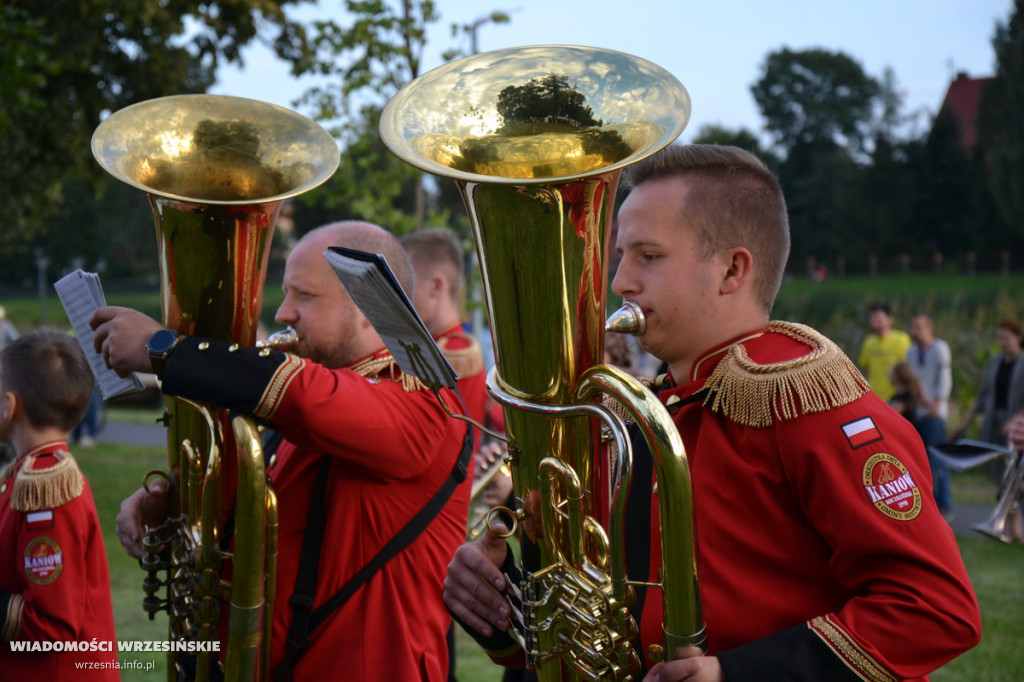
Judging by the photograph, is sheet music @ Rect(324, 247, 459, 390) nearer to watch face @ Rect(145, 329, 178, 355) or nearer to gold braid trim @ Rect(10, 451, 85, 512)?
watch face @ Rect(145, 329, 178, 355)

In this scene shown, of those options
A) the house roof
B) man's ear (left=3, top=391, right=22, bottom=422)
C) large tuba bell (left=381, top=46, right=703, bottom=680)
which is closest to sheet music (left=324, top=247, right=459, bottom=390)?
large tuba bell (left=381, top=46, right=703, bottom=680)

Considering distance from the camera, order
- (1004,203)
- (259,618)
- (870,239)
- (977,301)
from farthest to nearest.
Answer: (870,239) → (1004,203) → (977,301) → (259,618)

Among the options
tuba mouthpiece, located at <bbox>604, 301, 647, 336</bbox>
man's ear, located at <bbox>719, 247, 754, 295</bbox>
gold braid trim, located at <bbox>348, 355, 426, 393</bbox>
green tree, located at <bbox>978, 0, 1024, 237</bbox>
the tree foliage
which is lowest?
green tree, located at <bbox>978, 0, 1024, 237</bbox>

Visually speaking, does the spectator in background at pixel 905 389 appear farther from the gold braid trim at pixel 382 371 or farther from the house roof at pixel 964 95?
the house roof at pixel 964 95

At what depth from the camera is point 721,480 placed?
5.58 feet

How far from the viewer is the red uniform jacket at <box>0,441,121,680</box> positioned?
266 centimetres

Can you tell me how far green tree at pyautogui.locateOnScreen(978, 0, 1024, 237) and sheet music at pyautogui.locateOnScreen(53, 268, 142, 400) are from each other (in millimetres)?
24907

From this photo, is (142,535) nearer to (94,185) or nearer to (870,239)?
(94,185)

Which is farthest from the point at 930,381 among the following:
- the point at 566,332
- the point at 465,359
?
the point at 566,332

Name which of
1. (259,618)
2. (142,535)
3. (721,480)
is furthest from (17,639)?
(721,480)

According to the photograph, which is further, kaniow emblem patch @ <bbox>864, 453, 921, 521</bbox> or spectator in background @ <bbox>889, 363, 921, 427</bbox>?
spectator in background @ <bbox>889, 363, 921, 427</bbox>

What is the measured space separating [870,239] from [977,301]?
19549mm

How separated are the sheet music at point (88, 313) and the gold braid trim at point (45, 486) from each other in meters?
0.43

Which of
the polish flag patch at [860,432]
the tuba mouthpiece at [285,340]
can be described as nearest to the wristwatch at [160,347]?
the tuba mouthpiece at [285,340]
